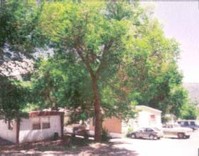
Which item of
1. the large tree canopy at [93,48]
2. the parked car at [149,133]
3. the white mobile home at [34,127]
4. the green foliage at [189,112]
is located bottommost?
the parked car at [149,133]

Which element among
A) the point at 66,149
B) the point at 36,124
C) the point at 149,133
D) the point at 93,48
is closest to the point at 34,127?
the point at 36,124

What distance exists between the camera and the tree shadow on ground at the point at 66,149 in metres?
26.5

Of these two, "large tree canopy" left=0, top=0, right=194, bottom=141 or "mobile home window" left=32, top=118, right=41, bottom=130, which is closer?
"large tree canopy" left=0, top=0, right=194, bottom=141

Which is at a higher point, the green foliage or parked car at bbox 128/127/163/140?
the green foliage

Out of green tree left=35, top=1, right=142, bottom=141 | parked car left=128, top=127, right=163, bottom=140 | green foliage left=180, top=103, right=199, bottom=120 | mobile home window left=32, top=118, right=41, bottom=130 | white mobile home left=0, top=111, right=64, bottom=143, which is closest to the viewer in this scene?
green tree left=35, top=1, right=142, bottom=141

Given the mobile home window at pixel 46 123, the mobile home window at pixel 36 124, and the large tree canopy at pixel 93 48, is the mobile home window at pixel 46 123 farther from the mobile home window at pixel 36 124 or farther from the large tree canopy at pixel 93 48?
the large tree canopy at pixel 93 48

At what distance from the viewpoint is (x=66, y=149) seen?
28.6m

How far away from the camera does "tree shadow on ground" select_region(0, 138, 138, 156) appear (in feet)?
86.8

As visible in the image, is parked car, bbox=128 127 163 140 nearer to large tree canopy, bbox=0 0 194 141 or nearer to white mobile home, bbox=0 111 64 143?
large tree canopy, bbox=0 0 194 141

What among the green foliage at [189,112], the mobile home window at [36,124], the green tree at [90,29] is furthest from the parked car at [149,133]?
the green foliage at [189,112]

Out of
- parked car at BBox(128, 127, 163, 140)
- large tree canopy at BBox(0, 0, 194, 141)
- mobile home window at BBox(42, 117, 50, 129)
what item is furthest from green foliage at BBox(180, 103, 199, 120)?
mobile home window at BBox(42, 117, 50, 129)

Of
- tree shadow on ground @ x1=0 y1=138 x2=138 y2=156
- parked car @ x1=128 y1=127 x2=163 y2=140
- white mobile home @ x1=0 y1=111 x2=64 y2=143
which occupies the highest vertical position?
white mobile home @ x1=0 y1=111 x2=64 y2=143

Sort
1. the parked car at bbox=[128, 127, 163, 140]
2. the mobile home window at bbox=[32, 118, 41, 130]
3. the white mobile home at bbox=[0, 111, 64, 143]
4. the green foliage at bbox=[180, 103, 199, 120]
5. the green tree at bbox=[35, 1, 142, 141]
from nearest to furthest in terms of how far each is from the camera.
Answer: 1. the green tree at bbox=[35, 1, 142, 141]
2. the white mobile home at bbox=[0, 111, 64, 143]
3. the mobile home window at bbox=[32, 118, 41, 130]
4. the parked car at bbox=[128, 127, 163, 140]
5. the green foliage at bbox=[180, 103, 199, 120]

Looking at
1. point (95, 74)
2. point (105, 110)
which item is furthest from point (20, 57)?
point (105, 110)
